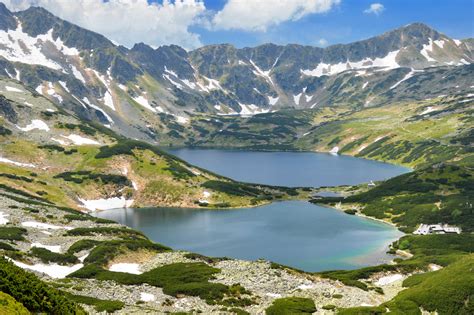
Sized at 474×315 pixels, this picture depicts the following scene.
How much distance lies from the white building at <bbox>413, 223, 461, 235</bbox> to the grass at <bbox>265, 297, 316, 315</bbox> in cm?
9643

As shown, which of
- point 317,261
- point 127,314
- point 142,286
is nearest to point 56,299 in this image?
point 127,314

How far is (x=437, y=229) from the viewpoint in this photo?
15150 centimetres

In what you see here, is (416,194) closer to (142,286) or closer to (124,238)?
(124,238)

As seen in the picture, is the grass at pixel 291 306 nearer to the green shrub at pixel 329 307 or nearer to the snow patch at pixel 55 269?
the green shrub at pixel 329 307

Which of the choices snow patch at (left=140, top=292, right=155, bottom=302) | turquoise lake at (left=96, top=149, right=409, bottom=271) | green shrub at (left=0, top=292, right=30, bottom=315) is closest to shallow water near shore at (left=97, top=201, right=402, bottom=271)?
turquoise lake at (left=96, top=149, right=409, bottom=271)

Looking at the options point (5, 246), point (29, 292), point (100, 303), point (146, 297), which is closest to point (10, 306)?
point (29, 292)

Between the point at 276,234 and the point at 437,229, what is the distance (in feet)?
165

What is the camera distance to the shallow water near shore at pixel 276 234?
127 meters

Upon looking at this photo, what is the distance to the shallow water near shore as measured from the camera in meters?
127

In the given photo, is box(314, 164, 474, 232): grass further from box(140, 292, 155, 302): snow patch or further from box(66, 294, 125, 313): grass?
box(66, 294, 125, 313): grass

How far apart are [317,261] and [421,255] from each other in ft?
82.8

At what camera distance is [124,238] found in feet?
385

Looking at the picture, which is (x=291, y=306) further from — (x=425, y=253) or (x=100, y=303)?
(x=425, y=253)

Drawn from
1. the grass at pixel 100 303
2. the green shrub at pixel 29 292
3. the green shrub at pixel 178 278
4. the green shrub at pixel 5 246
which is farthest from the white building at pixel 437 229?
the green shrub at pixel 29 292
